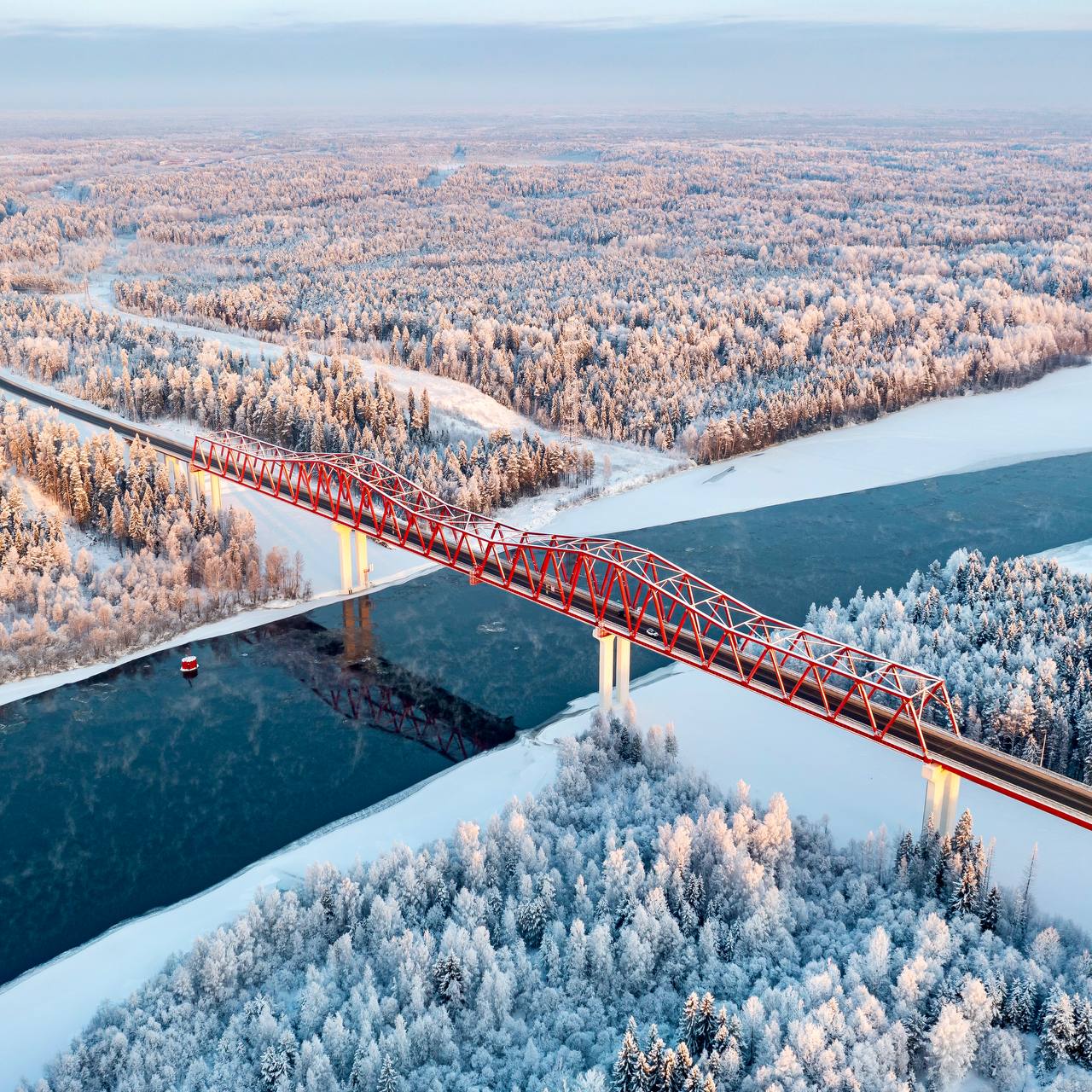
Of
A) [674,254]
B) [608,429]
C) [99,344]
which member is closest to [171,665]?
[608,429]

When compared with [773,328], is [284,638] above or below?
below

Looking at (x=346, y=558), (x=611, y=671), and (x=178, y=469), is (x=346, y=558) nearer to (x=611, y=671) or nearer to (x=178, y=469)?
(x=178, y=469)

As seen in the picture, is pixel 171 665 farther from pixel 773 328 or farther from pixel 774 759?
pixel 773 328

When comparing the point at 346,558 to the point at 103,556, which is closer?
the point at 346,558

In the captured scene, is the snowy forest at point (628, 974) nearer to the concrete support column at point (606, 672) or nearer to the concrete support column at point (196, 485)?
the concrete support column at point (606, 672)

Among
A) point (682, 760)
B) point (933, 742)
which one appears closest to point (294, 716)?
point (682, 760)

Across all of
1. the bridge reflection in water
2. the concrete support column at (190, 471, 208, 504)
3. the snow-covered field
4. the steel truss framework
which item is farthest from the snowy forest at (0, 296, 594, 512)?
the bridge reflection in water
